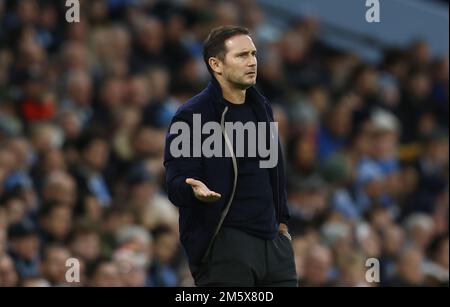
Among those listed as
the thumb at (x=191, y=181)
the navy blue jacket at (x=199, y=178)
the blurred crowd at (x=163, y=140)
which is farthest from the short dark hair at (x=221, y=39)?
the blurred crowd at (x=163, y=140)

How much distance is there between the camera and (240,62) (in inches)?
212

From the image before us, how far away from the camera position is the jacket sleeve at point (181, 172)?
5211 millimetres

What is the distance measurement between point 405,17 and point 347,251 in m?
4.12

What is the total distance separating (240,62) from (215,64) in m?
0.11

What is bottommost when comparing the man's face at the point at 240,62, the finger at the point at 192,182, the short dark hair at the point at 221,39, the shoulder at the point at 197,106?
the finger at the point at 192,182

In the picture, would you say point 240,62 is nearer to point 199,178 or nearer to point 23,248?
point 199,178

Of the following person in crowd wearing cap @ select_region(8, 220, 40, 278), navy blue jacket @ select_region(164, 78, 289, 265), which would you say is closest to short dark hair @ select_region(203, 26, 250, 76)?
navy blue jacket @ select_region(164, 78, 289, 265)

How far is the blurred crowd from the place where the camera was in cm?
805

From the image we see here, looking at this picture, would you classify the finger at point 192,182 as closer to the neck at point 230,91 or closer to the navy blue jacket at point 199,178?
the navy blue jacket at point 199,178

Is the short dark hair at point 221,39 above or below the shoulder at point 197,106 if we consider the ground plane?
above

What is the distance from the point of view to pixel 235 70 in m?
5.40

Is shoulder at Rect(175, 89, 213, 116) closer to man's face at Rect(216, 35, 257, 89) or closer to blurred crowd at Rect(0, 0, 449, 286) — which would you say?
man's face at Rect(216, 35, 257, 89)

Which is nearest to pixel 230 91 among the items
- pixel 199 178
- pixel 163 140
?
pixel 199 178

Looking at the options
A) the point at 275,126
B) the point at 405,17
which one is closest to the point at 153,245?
the point at 275,126
